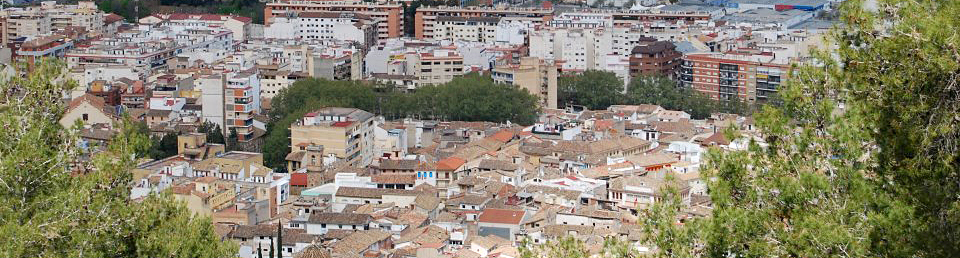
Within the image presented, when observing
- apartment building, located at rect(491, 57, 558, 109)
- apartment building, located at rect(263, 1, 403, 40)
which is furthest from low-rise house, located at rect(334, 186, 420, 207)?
apartment building, located at rect(263, 1, 403, 40)

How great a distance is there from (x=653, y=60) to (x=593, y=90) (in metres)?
1.81

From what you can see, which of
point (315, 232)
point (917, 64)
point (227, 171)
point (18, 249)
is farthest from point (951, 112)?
point (227, 171)

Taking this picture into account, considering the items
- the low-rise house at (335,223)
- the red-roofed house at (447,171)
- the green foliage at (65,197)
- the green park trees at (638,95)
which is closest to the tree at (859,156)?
the green foliage at (65,197)

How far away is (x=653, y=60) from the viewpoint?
936 inches

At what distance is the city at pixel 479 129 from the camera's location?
422 cm

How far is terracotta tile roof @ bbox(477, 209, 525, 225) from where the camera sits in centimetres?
1299

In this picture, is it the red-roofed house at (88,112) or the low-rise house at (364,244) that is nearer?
the low-rise house at (364,244)

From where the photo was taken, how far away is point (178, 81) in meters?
21.6

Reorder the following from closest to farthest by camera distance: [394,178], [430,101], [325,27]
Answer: [394,178], [430,101], [325,27]

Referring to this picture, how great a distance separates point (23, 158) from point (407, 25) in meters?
24.8

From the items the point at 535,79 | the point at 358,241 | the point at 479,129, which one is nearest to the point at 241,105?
the point at 479,129

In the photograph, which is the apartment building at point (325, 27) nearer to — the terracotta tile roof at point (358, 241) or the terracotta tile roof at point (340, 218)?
the terracotta tile roof at point (340, 218)

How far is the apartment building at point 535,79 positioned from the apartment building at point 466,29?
582cm

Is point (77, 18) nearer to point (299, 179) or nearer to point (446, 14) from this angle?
point (446, 14)
